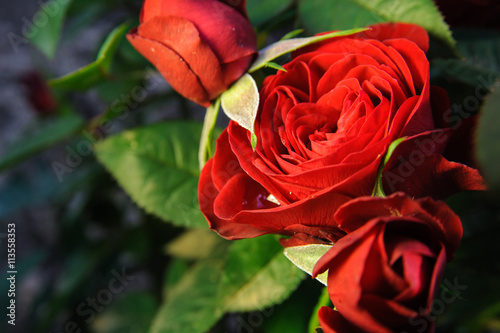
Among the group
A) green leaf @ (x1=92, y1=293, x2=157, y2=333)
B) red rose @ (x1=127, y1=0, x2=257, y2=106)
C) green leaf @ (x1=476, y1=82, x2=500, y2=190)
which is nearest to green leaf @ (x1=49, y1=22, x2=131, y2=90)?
red rose @ (x1=127, y1=0, x2=257, y2=106)

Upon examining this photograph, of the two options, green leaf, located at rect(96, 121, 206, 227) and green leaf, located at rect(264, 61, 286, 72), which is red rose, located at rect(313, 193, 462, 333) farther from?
green leaf, located at rect(96, 121, 206, 227)

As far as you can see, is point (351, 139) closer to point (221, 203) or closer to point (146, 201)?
point (221, 203)

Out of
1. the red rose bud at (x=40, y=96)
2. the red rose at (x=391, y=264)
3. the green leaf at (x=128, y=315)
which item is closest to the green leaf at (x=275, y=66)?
the red rose at (x=391, y=264)

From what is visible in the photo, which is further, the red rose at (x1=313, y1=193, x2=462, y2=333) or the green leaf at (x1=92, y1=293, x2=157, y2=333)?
the green leaf at (x1=92, y1=293, x2=157, y2=333)

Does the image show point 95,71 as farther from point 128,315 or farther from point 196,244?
point 128,315

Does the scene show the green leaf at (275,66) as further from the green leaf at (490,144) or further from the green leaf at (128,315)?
the green leaf at (128,315)
